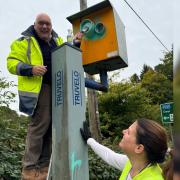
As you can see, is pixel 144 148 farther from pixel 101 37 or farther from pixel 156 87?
pixel 156 87

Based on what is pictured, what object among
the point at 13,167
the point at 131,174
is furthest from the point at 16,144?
the point at 131,174

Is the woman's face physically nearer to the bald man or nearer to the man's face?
the bald man

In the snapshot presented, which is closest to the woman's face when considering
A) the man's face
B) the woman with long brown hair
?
the woman with long brown hair

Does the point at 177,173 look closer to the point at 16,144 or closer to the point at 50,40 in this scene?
the point at 50,40

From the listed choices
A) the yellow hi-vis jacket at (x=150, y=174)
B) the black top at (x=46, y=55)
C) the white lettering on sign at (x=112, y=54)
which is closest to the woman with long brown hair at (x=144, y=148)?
the yellow hi-vis jacket at (x=150, y=174)

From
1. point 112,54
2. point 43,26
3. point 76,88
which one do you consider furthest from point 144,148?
point 43,26

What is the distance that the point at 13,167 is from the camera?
4137mm

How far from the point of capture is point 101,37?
2.84m

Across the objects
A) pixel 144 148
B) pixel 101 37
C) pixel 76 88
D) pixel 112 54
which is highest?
pixel 101 37

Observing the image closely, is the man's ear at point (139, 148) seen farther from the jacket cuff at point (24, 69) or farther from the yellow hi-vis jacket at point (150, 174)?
the jacket cuff at point (24, 69)

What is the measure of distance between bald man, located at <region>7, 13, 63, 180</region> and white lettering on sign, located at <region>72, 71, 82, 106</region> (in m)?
0.22

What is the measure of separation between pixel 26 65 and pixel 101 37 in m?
0.66

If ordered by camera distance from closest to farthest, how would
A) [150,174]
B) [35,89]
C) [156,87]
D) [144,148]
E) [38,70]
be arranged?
1. [150,174]
2. [144,148]
3. [38,70]
4. [35,89]
5. [156,87]

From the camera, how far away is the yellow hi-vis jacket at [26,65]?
2613mm
